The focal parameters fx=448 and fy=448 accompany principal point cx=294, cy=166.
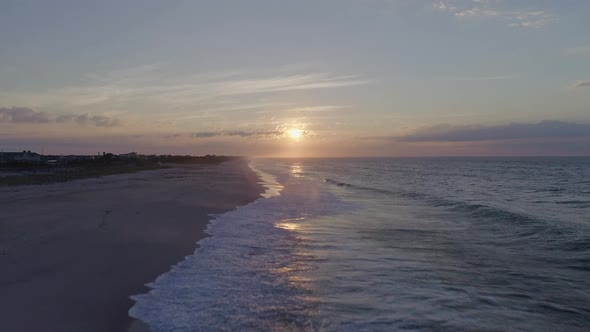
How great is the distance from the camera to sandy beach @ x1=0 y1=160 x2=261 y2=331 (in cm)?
746

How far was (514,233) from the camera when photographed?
18.2m

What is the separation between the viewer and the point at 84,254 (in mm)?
11547

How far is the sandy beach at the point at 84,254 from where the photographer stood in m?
7.46

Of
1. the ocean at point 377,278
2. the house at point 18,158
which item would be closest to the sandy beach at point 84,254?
the ocean at point 377,278

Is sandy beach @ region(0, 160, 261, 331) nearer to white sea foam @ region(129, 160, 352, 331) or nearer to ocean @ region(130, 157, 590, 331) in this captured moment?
white sea foam @ region(129, 160, 352, 331)

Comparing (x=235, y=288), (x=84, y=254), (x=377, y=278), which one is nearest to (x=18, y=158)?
(x=84, y=254)

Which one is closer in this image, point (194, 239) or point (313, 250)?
point (313, 250)

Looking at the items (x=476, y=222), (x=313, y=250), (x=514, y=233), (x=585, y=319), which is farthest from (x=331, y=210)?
(x=585, y=319)

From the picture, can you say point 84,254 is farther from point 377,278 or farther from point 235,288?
point 377,278

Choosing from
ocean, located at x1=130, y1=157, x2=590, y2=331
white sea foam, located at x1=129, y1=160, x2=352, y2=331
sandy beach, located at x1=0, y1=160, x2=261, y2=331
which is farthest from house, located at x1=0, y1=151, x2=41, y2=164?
white sea foam, located at x1=129, y1=160, x2=352, y2=331

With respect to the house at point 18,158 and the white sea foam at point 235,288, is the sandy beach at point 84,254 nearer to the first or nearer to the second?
the white sea foam at point 235,288

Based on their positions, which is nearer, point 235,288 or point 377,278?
point 235,288

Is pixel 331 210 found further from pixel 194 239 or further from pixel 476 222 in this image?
pixel 194 239

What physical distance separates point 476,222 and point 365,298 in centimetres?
1429
